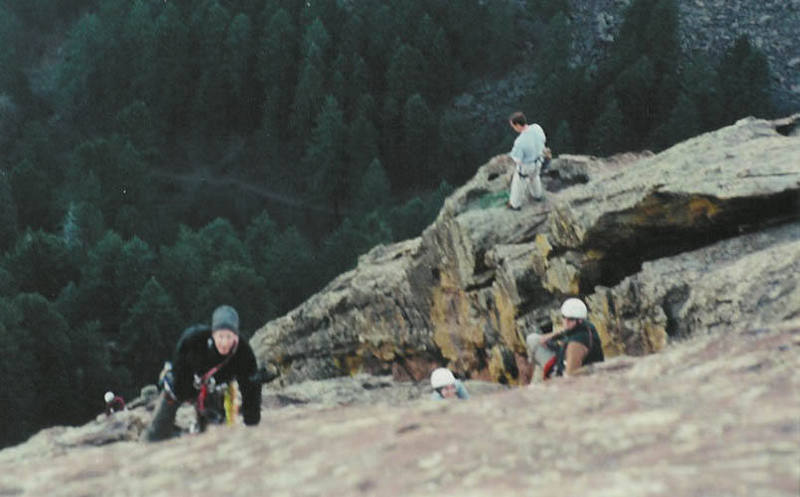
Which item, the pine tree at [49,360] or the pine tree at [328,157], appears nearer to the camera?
the pine tree at [49,360]

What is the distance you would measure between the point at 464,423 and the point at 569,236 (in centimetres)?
1645

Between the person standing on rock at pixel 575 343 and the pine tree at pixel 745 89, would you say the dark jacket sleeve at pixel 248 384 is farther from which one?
the pine tree at pixel 745 89

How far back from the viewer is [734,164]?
74.4 feet

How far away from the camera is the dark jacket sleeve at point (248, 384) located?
11734mm

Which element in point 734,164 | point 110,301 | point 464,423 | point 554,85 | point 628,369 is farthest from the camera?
point 554,85

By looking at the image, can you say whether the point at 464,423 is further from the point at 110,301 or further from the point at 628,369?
the point at 110,301

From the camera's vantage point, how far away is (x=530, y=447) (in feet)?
26.7

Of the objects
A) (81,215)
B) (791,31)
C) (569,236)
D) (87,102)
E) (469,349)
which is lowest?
(469,349)

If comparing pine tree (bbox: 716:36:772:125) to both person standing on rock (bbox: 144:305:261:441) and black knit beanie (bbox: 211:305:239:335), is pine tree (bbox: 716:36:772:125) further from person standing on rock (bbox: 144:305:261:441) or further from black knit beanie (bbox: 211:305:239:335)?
black knit beanie (bbox: 211:305:239:335)

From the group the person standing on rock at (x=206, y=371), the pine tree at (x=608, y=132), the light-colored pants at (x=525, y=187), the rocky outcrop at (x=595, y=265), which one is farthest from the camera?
the pine tree at (x=608, y=132)

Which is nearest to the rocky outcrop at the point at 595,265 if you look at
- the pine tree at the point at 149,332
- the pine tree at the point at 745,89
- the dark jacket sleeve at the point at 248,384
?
the dark jacket sleeve at the point at 248,384

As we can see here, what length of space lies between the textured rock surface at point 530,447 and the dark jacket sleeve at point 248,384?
1108mm

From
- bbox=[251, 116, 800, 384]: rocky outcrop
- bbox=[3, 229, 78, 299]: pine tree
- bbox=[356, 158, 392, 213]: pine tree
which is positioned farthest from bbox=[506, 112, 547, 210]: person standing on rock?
bbox=[356, 158, 392, 213]: pine tree

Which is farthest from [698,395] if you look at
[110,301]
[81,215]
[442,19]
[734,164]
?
[442,19]
